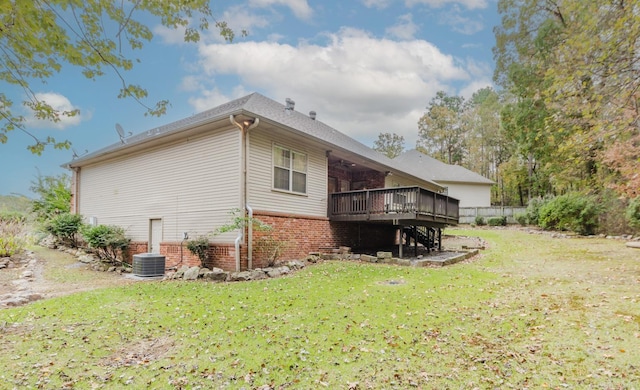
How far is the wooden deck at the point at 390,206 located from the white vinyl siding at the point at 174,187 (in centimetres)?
412

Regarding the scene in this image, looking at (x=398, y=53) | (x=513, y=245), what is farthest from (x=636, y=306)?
(x=398, y=53)

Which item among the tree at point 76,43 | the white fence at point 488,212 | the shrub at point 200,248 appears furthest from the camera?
the white fence at point 488,212

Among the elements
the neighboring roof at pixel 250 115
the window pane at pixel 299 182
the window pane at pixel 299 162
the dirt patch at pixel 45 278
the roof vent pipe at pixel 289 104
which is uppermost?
the roof vent pipe at pixel 289 104

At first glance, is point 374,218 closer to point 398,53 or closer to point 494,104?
point 398,53

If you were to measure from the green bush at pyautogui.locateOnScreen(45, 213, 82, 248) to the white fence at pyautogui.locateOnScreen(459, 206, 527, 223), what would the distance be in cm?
2488

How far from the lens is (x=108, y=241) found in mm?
11406

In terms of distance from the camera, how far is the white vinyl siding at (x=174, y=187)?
9562mm

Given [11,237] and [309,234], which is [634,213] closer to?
[309,234]

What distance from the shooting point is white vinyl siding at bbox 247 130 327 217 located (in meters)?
9.53

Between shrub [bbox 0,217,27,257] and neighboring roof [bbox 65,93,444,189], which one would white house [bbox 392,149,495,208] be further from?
shrub [bbox 0,217,27,257]

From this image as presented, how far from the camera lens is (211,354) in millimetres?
4184

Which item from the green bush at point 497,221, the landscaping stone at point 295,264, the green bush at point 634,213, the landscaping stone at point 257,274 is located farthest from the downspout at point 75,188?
the green bush at point 634,213

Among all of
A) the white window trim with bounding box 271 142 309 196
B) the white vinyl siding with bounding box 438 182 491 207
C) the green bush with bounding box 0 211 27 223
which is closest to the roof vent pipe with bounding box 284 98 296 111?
the white window trim with bounding box 271 142 309 196

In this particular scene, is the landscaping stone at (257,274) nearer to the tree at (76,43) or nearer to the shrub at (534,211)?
the tree at (76,43)
